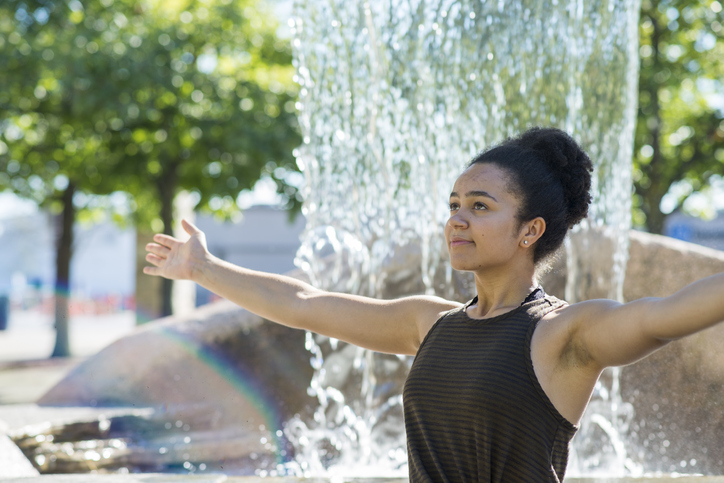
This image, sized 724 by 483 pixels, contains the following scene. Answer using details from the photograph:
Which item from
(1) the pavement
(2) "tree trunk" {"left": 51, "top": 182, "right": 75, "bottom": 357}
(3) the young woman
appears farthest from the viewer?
(2) "tree trunk" {"left": 51, "top": 182, "right": 75, "bottom": 357}

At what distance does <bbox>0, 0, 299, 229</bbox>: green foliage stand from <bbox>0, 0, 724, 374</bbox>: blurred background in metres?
0.03

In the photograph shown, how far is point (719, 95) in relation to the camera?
17141 millimetres

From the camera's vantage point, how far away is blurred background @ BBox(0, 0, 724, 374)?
11992 millimetres

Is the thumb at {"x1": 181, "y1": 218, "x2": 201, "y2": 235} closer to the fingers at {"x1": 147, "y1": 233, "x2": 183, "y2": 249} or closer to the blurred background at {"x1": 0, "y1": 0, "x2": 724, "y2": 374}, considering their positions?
the fingers at {"x1": 147, "y1": 233, "x2": 183, "y2": 249}

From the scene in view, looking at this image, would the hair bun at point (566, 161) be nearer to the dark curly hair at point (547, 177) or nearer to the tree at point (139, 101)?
the dark curly hair at point (547, 177)

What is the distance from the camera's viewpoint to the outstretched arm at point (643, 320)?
1426 mm

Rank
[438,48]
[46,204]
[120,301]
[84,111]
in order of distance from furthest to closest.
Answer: [120,301] < [46,204] < [84,111] < [438,48]

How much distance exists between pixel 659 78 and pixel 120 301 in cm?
3390

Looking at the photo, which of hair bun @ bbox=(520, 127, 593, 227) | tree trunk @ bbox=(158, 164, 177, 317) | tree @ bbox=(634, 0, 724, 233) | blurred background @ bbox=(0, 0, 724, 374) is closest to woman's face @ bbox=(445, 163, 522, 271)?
hair bun @ bbox=(520, 127, 593, 227)

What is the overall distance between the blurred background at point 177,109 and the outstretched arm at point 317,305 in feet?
27.7

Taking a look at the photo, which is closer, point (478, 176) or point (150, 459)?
point (478, 176)

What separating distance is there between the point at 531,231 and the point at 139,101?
37.6 feet

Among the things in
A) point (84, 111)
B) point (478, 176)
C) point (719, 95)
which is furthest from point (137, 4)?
point (478, 176)

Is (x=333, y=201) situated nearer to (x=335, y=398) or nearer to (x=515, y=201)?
(x=335, y=398)
